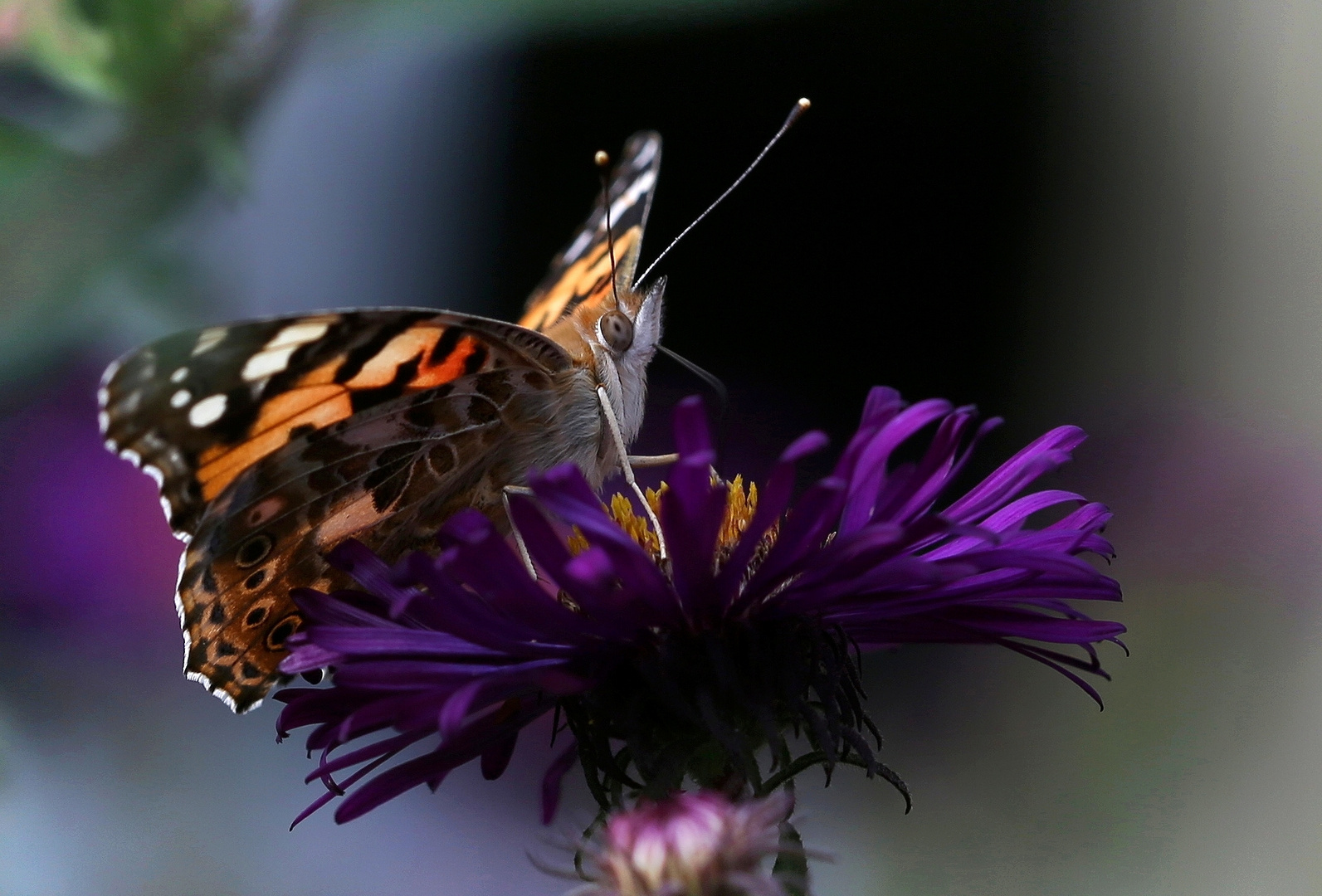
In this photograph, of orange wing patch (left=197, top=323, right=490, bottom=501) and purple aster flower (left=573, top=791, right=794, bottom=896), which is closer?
purple aster flower (left=573, top=791, right=794, bottom=896)

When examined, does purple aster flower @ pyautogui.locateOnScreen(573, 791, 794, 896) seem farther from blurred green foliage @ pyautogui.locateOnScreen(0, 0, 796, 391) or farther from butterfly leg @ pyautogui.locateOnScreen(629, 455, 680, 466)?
blurred green foliage @ pyautogui.locateOnScreen(0, 0, 796, 391)

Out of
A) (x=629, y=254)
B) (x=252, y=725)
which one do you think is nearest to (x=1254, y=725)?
(x=629, y=254)

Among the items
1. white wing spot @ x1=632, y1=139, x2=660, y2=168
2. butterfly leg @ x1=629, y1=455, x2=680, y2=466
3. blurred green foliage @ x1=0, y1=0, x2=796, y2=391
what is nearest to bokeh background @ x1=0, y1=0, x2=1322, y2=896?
blurred green foliage @ x1=0, y1=0, x2=796, y2=391

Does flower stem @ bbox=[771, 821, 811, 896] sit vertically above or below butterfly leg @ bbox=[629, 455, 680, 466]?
below

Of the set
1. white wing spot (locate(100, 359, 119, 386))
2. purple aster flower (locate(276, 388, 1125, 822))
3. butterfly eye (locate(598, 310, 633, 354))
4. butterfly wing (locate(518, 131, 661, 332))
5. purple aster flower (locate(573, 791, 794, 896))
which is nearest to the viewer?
purple aster flower (locate(573, 791, 794, 896))

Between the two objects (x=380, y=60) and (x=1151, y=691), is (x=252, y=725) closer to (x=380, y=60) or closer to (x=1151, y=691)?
(x=380, y=60)

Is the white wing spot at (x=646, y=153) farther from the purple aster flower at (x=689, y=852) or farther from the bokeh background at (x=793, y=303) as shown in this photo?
the purple aster flower at (x=689, y=852)
